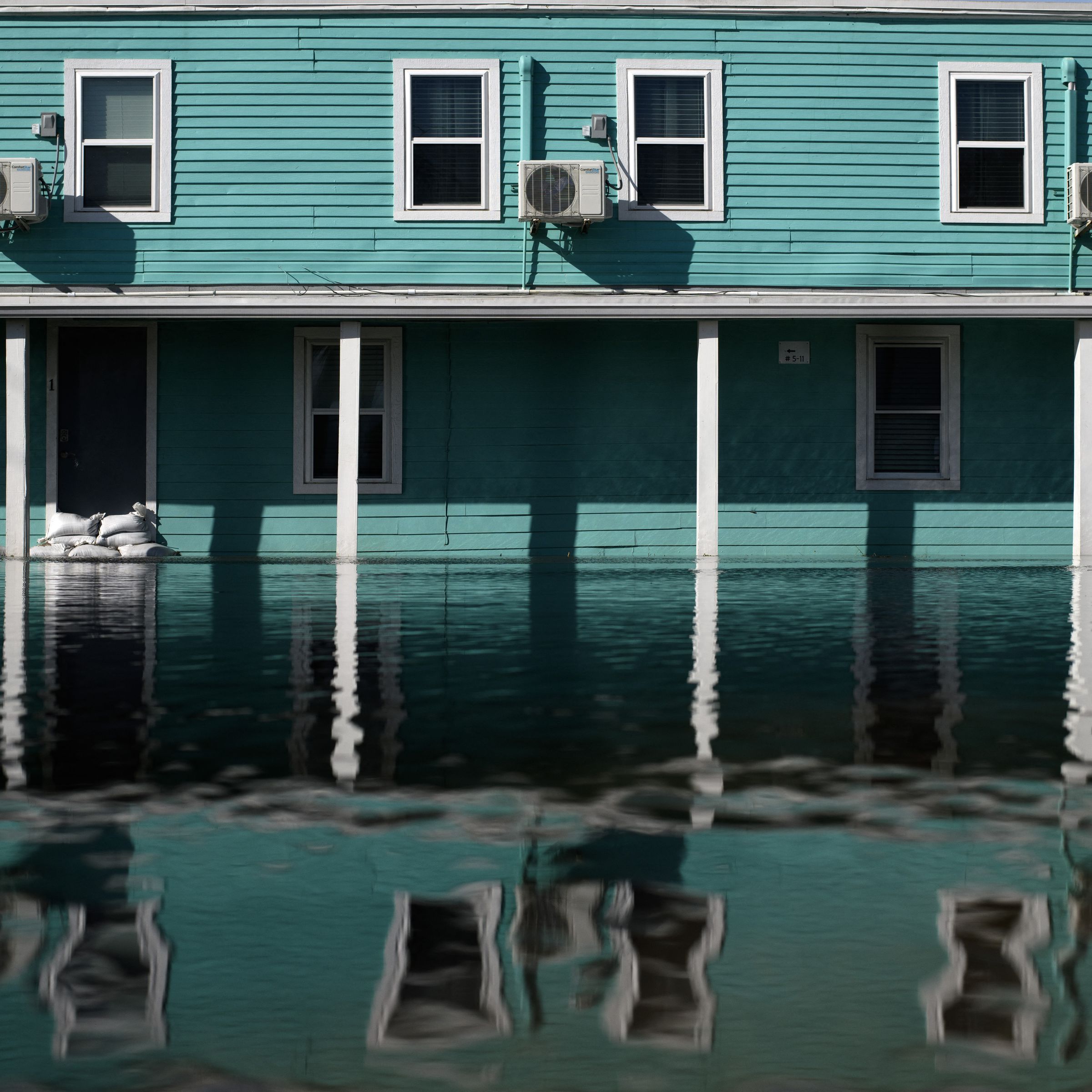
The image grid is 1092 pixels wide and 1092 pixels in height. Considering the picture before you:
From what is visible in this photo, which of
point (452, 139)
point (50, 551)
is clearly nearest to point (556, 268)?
point (452, 139)

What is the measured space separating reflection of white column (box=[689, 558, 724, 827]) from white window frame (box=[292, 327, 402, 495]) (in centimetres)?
691

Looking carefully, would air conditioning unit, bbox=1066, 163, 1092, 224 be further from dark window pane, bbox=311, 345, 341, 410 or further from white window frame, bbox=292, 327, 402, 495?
dark window pane, bbox=311, 345, 341, 410

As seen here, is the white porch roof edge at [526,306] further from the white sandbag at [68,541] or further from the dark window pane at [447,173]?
the white sandbag at [68,541]

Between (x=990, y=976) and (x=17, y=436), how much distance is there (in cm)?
1601

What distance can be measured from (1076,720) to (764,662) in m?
2.09

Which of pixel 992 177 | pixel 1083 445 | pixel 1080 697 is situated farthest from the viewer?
pixel 992 177

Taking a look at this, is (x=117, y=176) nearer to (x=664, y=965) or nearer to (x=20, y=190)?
(x=20, y=190)

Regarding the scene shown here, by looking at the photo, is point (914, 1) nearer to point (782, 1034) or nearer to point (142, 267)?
point (142, 267)

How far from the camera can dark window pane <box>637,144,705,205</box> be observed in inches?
706

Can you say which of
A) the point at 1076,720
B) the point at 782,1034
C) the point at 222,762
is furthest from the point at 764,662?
the point at 782,1034

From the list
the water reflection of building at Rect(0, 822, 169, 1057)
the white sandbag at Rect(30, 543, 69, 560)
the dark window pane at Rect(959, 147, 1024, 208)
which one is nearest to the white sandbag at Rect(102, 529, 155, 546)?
the white sandbag at Rect(30, 543, 69, 560)

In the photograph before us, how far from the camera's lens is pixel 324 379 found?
18.7 meters

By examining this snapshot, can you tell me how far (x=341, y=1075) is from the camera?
2.06 m

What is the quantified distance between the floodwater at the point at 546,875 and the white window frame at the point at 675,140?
36.5 ft
